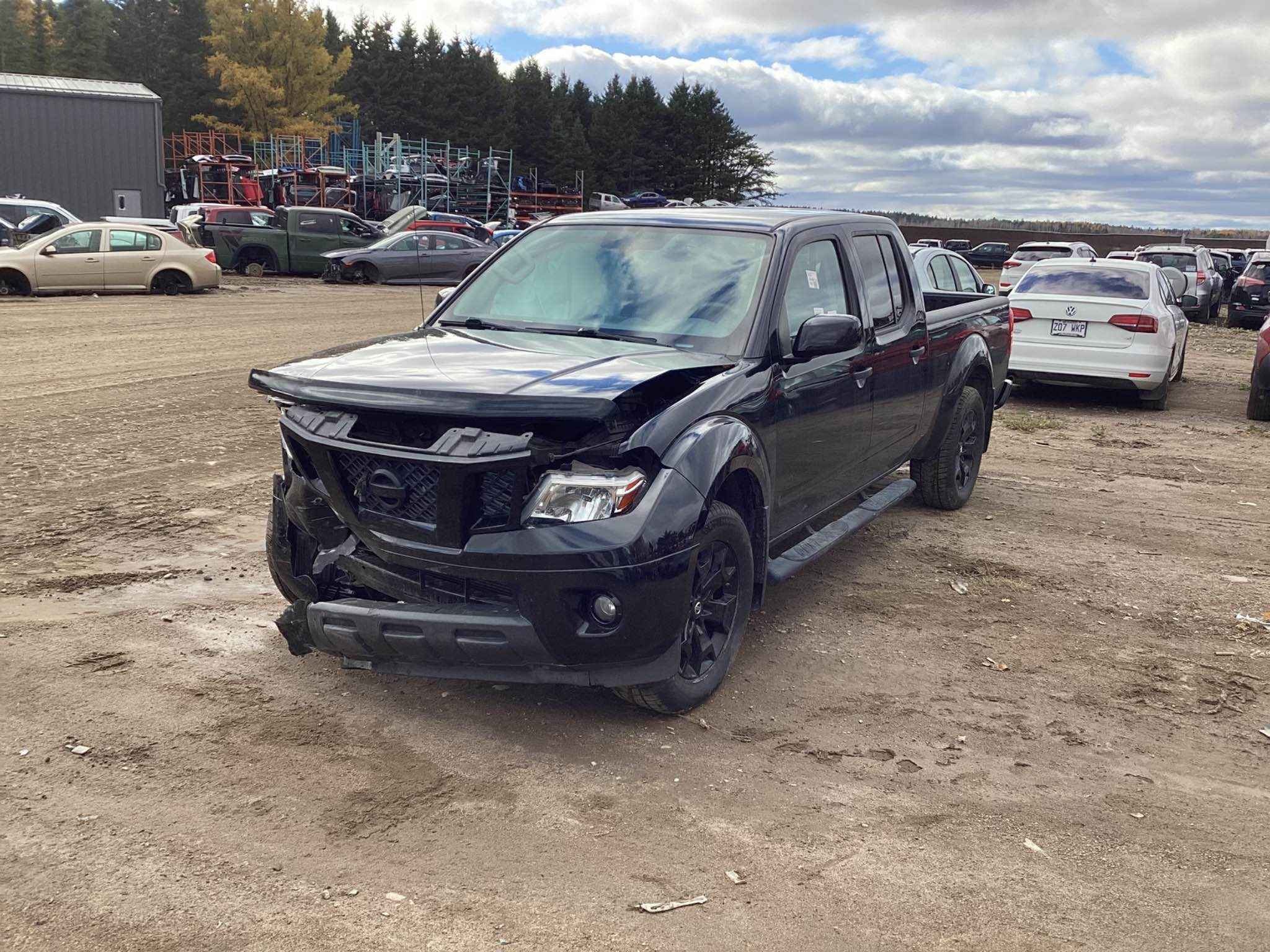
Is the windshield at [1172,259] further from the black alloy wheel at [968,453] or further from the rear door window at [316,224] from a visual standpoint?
the black alloy wheel at [968,453]

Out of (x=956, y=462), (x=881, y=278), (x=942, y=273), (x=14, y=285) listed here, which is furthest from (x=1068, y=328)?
(x=14, y=285)

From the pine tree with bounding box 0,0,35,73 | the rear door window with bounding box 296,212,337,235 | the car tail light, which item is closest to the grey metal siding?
the rear door window with bounding box 296,212,337,235

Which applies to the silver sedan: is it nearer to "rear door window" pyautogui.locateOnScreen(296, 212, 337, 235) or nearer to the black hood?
"rear door window" pyautogui.locateOnScreen(296, 212, 337, 235)

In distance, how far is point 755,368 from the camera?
4.72 m

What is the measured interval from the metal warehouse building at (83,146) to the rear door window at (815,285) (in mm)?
35587

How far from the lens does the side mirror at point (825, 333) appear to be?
4.79 metres

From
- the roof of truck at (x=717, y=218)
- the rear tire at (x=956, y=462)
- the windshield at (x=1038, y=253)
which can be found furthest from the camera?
the windshield at (x=1038, y=253)

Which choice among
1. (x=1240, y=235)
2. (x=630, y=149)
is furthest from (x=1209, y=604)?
(x=630, y=149)

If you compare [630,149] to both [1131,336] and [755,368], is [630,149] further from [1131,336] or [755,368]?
[755,368]

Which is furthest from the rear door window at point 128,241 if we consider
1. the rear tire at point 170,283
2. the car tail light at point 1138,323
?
the car tail light at point 1138,323

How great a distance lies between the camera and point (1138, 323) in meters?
12.2

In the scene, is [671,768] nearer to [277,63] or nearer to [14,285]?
[14,285]

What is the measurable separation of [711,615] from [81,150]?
124 feet

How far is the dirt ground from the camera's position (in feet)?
10.2
